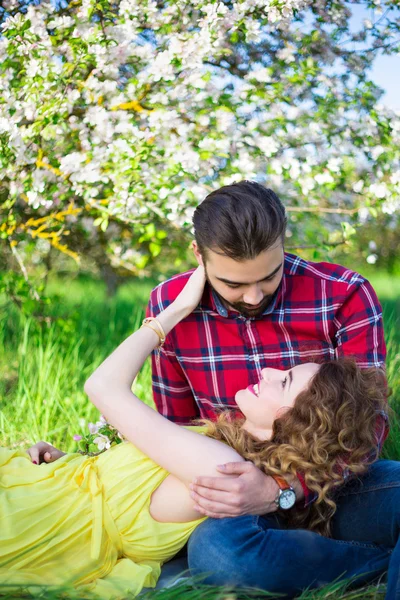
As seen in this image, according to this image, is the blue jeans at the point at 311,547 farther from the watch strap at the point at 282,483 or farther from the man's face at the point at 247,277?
the man's face at the point at 247,277

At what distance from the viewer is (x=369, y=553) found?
2.19m

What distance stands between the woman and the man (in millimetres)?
73

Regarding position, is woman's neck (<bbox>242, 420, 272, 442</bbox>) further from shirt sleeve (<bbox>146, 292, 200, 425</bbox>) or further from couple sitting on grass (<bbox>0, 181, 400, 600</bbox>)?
shirt sleeve (<bbox>146, 292, 200, 425</bbox>)

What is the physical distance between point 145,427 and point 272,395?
417mm

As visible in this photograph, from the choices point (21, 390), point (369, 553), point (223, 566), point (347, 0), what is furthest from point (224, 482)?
point (347, 0)

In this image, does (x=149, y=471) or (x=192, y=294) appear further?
(x=192, y=294)

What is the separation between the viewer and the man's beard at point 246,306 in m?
2.51

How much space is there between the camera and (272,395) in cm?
225

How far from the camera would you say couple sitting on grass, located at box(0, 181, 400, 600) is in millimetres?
2031

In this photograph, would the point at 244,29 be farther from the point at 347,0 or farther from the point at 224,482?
the point at 224,482

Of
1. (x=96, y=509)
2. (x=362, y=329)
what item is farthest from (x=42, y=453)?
(x=362, y=329)

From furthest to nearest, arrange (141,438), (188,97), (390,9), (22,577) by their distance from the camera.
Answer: (390,9) < (188,97) < (141,438) < (22,577)

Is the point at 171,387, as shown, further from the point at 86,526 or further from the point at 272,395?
the point at 86,526

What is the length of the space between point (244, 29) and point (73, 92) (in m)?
0.82
